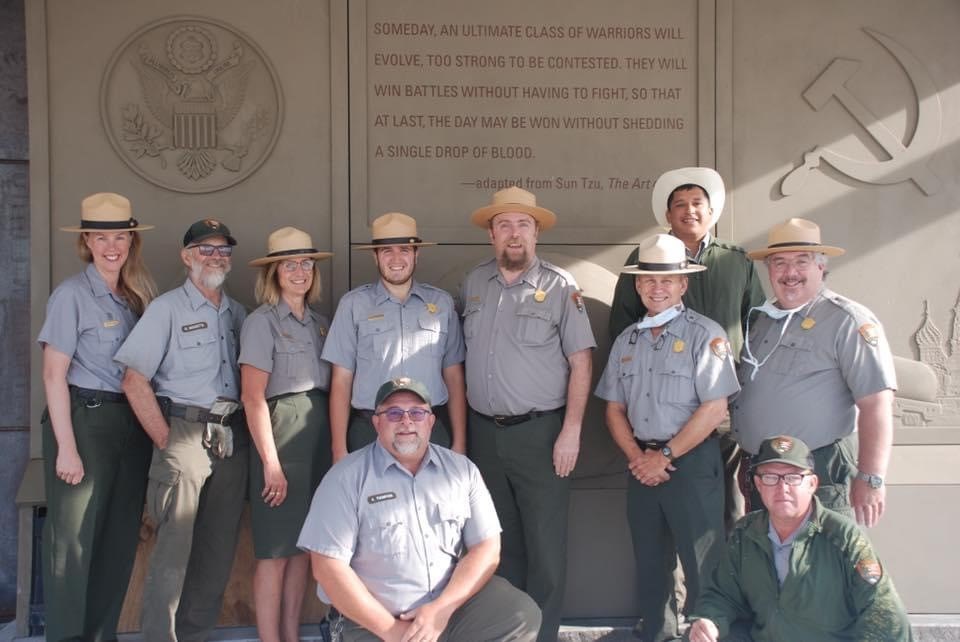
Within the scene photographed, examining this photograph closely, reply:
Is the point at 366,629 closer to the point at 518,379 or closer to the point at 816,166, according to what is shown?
the point at 518,379

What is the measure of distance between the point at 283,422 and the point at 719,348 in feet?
5.93

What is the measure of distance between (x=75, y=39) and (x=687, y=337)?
321 cm

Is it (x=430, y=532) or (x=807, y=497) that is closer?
(x=807, y=497)

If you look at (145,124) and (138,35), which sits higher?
(138,35)

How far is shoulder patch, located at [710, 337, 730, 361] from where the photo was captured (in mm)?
3635

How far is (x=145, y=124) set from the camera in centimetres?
439

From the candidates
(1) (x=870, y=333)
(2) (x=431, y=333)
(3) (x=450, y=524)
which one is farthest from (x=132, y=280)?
(1) (x=870, y=333)

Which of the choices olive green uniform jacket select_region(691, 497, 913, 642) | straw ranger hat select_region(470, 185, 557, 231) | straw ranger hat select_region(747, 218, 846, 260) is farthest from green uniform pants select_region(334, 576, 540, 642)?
straw ranger hat select_region(747, 218, 846, 260)

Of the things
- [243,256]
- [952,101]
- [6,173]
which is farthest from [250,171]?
[952,101]

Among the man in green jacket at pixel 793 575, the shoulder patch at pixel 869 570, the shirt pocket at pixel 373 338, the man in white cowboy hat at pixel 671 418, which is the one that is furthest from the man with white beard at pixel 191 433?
the shoulder patch at pixel 869 570

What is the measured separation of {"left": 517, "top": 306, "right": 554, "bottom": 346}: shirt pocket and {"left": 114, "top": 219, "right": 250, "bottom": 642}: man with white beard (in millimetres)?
1223

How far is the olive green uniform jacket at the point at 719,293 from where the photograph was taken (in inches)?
156

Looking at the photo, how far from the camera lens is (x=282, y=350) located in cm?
379

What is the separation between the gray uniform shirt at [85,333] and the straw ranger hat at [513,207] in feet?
5.35
